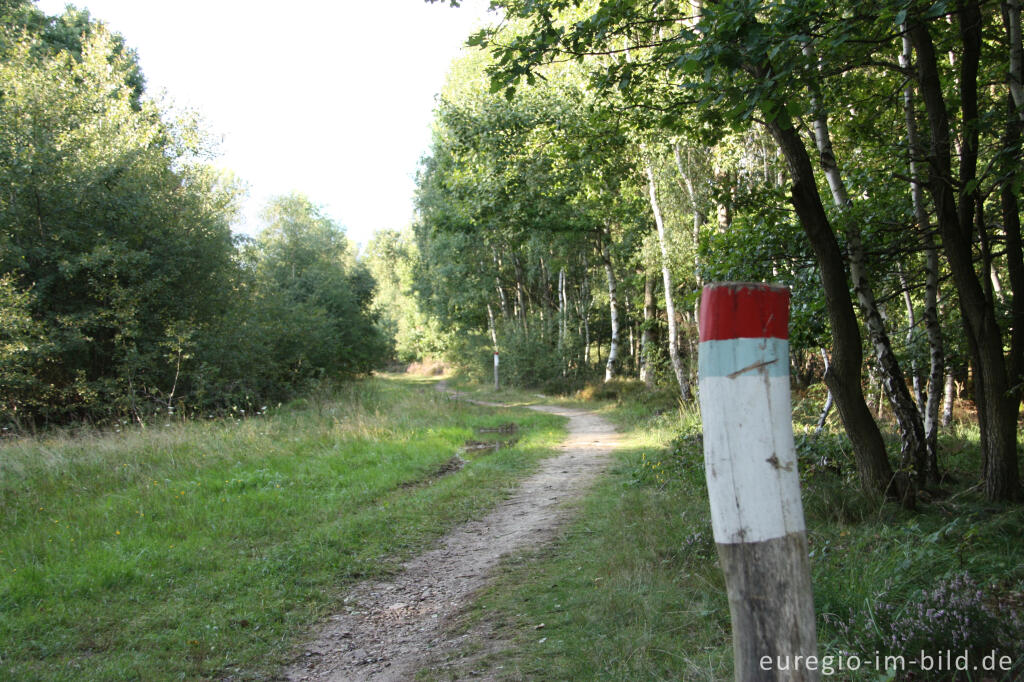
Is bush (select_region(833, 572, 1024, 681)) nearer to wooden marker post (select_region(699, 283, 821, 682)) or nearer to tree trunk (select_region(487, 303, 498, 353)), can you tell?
wooden marker post (select_region(699, 283, 821, 682))

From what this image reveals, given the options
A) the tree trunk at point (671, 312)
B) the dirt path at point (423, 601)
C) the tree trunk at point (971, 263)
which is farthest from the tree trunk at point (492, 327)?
the tree trunk at point (971, 263)

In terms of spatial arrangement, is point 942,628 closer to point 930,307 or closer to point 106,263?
point 930,307

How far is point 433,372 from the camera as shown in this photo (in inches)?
2005

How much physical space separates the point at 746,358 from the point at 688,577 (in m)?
3.60

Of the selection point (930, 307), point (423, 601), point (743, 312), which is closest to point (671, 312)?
point (930, 307)

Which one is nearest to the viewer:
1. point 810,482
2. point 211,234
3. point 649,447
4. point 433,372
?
point 810,482

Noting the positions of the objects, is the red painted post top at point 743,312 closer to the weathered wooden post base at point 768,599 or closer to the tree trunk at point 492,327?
the weathered wooden post base at point 768,599

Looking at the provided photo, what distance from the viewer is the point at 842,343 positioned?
6117 millimetres

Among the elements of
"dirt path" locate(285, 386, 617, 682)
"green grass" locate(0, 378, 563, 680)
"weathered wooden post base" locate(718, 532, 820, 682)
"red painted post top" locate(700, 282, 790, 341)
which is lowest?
"dirt path" locate(285, 386, 617, 682)

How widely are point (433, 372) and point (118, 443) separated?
40.4 meters

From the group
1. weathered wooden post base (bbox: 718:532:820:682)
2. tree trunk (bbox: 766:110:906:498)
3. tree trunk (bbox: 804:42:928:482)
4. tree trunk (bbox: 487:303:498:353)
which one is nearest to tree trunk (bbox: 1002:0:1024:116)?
tree trunk (bbox: 804:42:928:482)

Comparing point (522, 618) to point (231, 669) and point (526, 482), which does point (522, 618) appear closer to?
point (231, 669)

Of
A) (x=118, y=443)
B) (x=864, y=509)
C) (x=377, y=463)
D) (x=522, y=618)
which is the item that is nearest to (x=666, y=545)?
(x=522, y=618)

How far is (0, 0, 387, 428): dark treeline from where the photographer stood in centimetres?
1566
